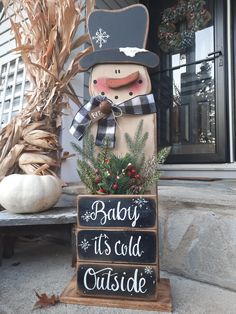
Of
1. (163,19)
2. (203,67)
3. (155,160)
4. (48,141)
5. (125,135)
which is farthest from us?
(163,19)

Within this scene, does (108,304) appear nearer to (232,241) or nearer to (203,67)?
(232,241)

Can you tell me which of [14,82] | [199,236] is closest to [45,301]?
[199,236]

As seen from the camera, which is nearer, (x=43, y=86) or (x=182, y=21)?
(x=43, y=86)

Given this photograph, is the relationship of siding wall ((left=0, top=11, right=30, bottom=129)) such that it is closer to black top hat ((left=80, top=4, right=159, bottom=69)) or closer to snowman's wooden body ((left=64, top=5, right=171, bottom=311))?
black top hat ((left=80, top=4, right=159, bottom=69))

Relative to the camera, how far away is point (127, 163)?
999 millimetres

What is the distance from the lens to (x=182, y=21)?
2588 millimetres

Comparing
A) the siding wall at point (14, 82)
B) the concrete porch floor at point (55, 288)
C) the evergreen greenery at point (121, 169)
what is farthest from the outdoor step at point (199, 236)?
the siding wall at point (14, 82)

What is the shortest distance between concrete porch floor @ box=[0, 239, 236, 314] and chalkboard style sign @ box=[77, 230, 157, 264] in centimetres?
17

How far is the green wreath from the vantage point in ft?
8.03

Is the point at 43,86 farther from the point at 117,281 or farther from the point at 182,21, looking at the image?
the point at 182,21

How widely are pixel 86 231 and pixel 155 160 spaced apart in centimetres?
37

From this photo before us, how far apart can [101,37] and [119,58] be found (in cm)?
16

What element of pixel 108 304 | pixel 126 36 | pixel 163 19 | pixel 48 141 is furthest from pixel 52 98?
pixel 163 19

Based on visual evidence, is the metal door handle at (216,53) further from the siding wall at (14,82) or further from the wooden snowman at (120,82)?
the wooden snowman at (120,82)
